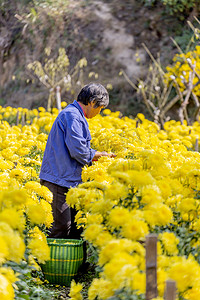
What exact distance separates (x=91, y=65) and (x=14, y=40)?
369 cm

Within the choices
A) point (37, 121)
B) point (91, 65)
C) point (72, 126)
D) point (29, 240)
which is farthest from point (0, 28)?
point (29, 240)

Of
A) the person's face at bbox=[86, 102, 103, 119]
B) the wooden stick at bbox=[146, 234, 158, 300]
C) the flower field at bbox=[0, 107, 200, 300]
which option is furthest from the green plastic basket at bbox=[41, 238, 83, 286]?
the wooden stick at bbox=[146, 234, 158, 300]

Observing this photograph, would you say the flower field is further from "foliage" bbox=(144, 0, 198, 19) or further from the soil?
"foliage" bbox=(144, 0, 198, 19)

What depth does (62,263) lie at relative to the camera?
11.6ft

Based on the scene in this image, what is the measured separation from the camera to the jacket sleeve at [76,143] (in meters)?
3.83

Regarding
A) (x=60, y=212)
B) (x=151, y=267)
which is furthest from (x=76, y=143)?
(x=151, y=267)

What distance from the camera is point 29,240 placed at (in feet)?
8.54

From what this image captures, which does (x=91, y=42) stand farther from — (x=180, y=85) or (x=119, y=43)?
(x=180, y=85)

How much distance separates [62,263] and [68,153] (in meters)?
0.90

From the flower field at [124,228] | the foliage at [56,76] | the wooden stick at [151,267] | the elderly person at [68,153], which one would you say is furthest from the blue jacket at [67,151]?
the foliage at [56,76]

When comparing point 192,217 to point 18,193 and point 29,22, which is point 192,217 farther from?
point 29,22

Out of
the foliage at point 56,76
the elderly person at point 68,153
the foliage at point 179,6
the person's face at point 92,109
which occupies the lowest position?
the foliage at point 56,76

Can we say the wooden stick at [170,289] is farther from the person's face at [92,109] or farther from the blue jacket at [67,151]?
the person's face at [92,109]

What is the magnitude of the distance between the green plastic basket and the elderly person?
18.0 inches
